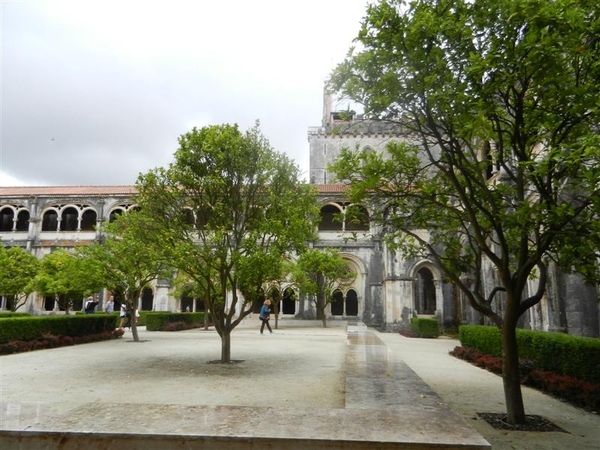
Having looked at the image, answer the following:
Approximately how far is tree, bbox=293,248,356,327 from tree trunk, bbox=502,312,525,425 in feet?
49.8

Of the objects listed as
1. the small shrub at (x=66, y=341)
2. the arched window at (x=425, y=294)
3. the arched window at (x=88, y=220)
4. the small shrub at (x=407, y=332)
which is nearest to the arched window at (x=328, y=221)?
the arched window at (x=425, y=294)

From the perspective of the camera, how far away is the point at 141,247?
13.9 m

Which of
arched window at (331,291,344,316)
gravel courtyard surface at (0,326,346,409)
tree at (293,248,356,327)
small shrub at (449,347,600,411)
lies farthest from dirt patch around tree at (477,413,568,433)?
arched window at (331,291,344,316)

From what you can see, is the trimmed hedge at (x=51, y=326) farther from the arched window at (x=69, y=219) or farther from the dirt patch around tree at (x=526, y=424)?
the arched window at (x=69, y=219)

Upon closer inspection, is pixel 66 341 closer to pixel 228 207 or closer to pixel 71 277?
pixel 71 277

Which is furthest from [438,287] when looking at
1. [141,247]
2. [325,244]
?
[141,247]

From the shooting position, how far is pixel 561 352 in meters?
9.31

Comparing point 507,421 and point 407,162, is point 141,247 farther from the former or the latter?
point 507,421

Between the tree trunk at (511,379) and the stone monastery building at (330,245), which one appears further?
the stone monastery building at (330,245)

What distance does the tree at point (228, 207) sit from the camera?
1056 cm

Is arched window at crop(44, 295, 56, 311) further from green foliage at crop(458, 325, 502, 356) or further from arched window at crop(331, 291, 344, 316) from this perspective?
green foliage at crop(458, 325, 502, 356)

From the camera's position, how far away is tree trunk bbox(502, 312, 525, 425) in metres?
6.39

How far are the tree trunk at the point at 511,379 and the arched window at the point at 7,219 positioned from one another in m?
40.4

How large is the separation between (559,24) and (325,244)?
90.9 ft
